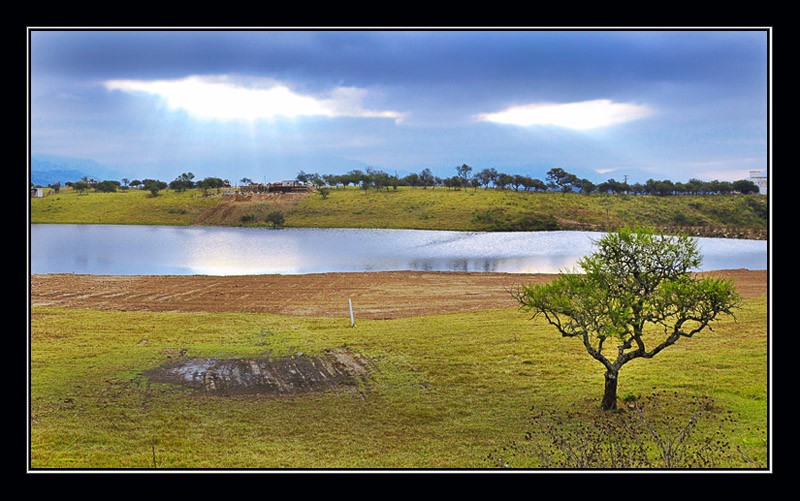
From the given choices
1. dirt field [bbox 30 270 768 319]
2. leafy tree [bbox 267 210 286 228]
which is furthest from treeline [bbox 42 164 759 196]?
dirt field [bbox 30 270 768 319]

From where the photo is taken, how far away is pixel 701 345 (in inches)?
666

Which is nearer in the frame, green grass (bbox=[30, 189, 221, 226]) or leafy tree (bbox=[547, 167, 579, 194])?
green grass (bbox=[30, 189, 221, 226])

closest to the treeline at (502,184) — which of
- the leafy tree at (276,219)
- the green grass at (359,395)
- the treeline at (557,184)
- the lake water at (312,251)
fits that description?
the treeline at (557,184)

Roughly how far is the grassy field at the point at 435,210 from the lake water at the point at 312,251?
9.48 m

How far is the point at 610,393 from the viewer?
39.3ft

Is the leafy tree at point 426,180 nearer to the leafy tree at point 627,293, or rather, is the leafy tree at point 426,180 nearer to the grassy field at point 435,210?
the grassy field at point 435,210

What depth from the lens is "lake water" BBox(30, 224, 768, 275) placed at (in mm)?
42250

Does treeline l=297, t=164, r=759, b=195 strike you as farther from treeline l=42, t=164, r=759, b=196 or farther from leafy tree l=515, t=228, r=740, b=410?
leafy tree l=515, t=228, r=740, b=410

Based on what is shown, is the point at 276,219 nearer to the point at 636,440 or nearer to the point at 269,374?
the point at 269,374

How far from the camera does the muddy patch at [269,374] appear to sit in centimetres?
1381

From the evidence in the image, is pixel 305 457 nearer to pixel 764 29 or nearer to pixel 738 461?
pixel 738 461

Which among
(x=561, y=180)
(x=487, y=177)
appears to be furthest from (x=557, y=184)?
(x=487, y=177)

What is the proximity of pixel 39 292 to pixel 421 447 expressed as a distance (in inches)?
1026

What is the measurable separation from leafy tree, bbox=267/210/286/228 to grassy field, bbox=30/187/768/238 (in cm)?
105
